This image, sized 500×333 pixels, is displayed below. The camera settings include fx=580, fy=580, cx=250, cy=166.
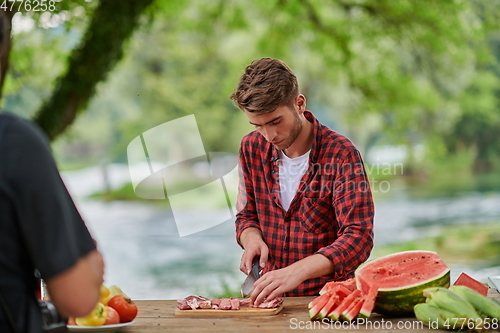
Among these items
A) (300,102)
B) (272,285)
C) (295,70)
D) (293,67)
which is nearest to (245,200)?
(300,102)

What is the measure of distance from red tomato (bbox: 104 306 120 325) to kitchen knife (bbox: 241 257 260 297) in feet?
2.07

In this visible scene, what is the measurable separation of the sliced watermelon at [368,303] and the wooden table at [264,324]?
0.13 ft

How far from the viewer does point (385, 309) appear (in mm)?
2229

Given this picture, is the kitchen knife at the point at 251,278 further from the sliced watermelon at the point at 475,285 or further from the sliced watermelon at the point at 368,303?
the sliced watermelon at the point at 475,285

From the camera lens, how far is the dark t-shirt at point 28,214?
115cm

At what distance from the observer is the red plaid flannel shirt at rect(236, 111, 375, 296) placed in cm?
255

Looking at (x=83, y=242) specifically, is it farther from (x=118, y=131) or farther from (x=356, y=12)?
(x=118, y=131)

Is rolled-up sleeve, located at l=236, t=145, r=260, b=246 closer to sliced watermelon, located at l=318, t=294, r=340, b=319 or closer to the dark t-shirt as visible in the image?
sliced watermelon, located at l=318, t=294, r=340, b=319

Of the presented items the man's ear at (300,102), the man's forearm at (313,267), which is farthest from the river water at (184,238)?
the man's forearm at (313,267)

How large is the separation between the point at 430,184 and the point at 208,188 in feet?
20.3

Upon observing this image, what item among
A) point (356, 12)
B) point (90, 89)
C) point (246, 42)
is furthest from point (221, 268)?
point (90, 89)

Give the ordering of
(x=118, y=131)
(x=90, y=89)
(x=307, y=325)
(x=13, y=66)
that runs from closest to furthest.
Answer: (x=307, y=325)
(x=90, y=89)
(x=13, y=66)
(x=118, y=131)

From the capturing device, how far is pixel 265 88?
2.60 meters

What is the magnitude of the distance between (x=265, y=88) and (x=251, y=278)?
88 cm
